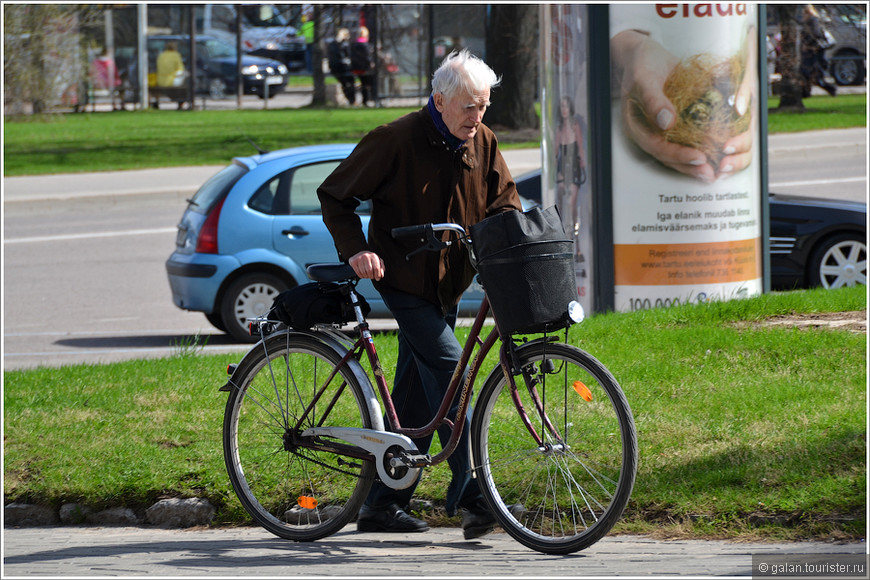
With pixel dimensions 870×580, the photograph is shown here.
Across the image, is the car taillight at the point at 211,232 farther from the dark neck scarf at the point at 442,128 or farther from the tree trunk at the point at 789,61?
the tree trunk at the point at 789,61

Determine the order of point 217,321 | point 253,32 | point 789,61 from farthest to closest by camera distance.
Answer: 1. point 253,32
2. point 789,61
3. point 217,321

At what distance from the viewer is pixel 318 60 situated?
3184 cm

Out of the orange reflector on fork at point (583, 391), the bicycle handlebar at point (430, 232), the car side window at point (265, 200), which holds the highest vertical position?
the car side window at point (265, 200)

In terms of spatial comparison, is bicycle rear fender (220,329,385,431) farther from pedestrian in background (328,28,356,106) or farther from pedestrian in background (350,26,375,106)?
pedestrian in background (328,28,356,106)

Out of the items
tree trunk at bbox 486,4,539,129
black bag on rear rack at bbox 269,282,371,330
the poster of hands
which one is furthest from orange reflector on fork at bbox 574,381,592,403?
tree trunk at bbox 486,4,539,129

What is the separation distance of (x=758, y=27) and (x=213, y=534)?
17.3ft

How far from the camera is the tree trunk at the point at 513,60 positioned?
2253 centimetres

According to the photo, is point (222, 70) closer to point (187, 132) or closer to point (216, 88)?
point (216, 88)

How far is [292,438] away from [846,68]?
1164 inches

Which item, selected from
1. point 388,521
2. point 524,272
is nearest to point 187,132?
point 388,521

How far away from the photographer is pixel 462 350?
450cm

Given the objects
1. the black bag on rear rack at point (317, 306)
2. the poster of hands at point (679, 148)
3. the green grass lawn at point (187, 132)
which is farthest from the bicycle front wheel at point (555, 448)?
the green grass lawn at point (187, 132)

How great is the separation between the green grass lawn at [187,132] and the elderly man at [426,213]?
18.0 m

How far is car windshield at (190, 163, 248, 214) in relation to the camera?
9.70m
